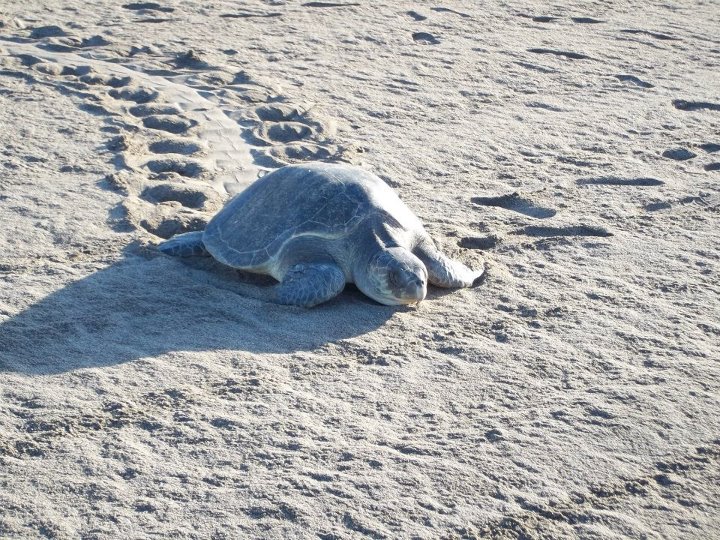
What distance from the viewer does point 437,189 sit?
5.97 m

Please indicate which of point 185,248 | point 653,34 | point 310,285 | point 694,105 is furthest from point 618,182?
point 653,34

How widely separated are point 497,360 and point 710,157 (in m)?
3.29

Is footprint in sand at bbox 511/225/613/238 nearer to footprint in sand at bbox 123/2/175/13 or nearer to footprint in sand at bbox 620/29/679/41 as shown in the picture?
footprint in sand at bbox 620/29/679/41

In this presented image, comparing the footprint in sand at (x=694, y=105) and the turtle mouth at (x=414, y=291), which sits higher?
the turtle mouth at (x=414, y=291)

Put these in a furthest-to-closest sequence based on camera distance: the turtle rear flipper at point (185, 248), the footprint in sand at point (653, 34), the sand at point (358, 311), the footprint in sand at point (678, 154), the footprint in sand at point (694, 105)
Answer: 1. the footprint in sand at point (653, 34)
2. the footprint in sand at point (694, 105)
3. the footprint in sand at point (678, 154)
4. the turtle rear flipper at point (185, 248)
5. the sand at point (358, 311)

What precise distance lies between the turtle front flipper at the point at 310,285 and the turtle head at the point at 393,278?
132 mm

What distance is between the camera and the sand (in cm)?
324

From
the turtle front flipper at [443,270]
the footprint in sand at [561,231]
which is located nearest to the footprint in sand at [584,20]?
the footprint in sand at [561,231]

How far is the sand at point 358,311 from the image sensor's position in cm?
324

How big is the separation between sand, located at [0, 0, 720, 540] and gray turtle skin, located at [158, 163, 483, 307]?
4.1 inches

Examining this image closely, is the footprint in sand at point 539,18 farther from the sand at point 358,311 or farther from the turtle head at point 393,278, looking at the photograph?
the turtle head at point 393,278

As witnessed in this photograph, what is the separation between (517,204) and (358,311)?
161 centimetres

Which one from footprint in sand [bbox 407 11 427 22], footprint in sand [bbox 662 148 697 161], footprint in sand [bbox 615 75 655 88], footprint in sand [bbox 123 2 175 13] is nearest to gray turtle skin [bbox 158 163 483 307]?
footprint in sand [bbox 662 148 697 161]

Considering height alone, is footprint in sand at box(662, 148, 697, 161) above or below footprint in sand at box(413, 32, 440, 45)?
above
